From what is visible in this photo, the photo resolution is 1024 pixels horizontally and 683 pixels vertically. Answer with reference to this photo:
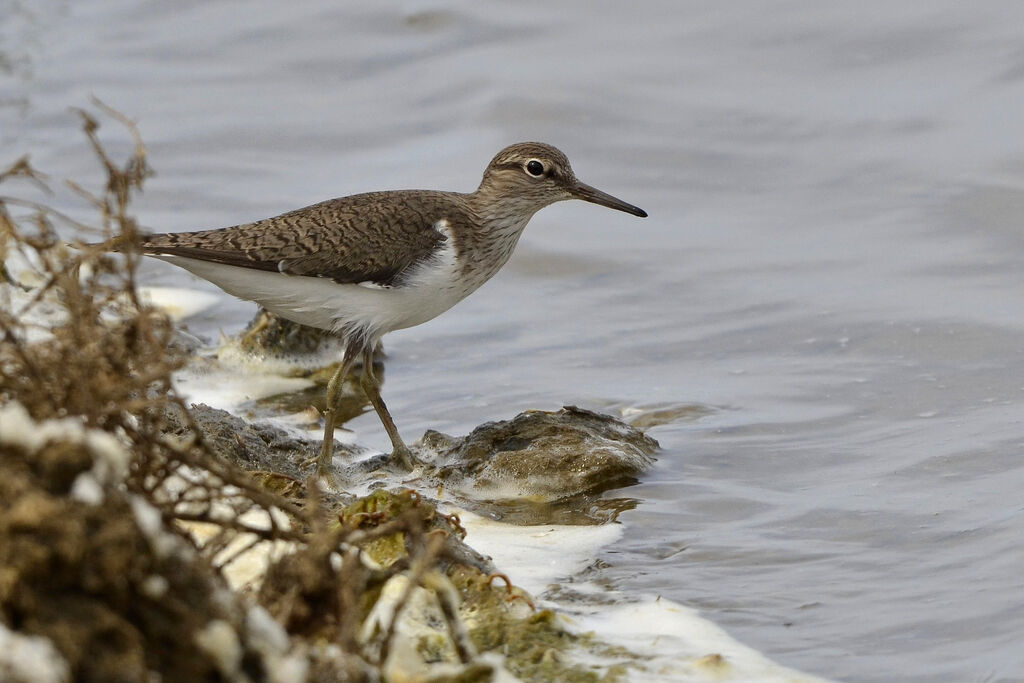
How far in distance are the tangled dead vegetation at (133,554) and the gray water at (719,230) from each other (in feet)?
6.20

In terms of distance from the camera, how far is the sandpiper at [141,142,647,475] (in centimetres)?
615

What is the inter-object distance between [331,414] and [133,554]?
3973 mm

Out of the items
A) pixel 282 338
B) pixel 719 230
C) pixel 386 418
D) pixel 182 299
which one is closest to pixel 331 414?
pixel 386 418

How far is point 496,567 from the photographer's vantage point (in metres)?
4.55

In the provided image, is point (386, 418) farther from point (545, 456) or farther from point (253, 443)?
point (545, 456)

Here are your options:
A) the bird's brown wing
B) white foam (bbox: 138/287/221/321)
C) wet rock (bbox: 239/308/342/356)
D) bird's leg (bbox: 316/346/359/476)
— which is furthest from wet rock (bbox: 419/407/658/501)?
white foam (bbox: 138/287/221/321)

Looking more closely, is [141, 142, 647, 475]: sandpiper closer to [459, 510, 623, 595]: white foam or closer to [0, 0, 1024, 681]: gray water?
[0, 0, 1024, 681]: gray water

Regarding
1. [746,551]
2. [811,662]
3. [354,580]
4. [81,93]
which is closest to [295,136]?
[81,93]

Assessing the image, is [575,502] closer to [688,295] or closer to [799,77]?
[688,295]

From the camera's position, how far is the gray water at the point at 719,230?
493cm

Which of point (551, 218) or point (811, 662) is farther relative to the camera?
point (551, 218)

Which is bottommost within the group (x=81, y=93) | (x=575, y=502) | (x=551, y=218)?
(x=575, y=502)

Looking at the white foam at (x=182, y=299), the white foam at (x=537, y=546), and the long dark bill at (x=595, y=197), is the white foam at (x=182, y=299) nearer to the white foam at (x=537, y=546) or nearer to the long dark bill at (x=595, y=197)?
the long dark bill at (x=595, y=197)

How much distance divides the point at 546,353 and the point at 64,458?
18.9 ft
